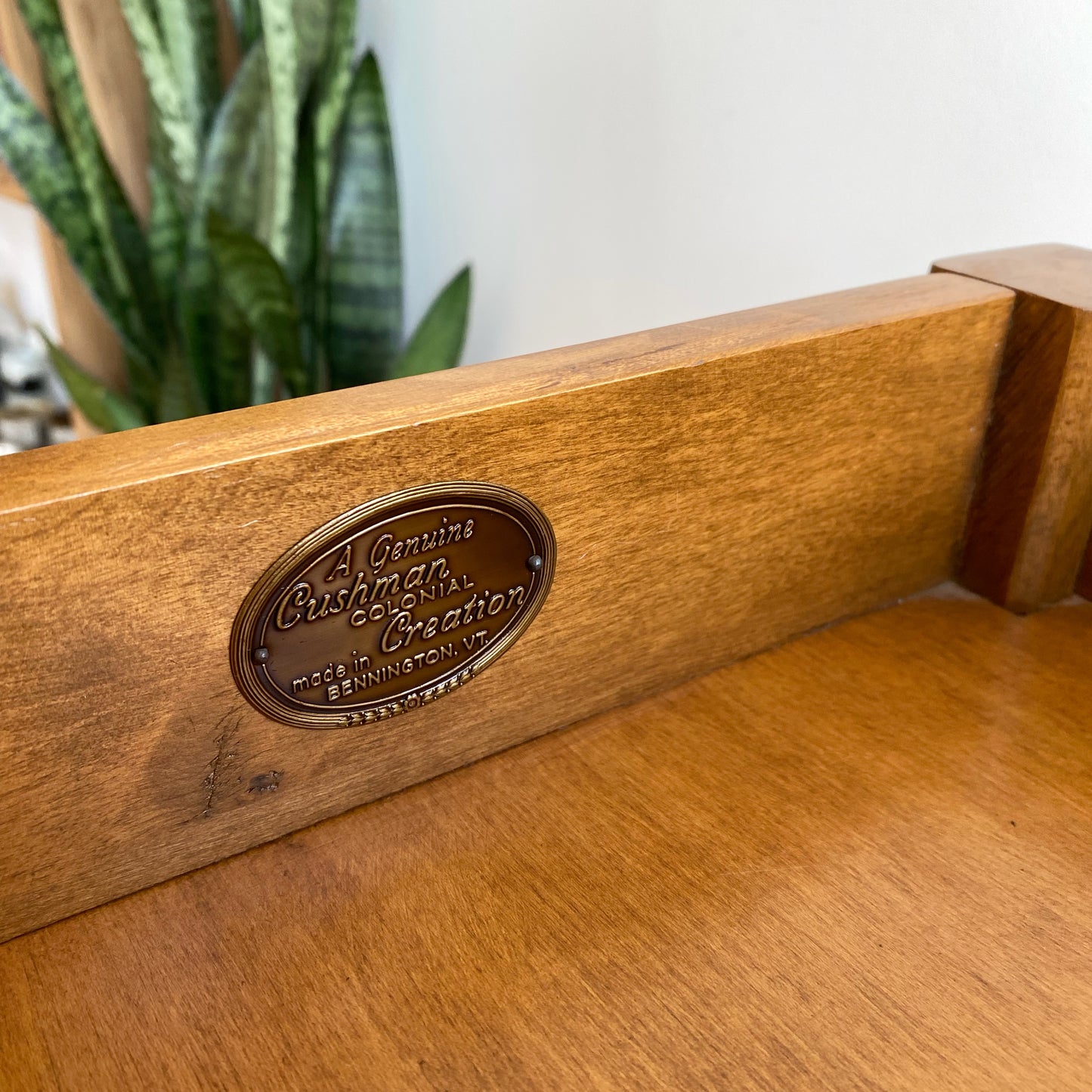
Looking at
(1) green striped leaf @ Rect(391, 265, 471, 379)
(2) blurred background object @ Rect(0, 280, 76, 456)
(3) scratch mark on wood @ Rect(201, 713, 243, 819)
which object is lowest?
(2) blurred background object @ Rect(0, 280, 76, 456)

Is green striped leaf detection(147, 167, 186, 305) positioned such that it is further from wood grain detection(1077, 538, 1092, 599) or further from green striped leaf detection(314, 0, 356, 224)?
wood grain detection(1077, 538, 1092, 599)

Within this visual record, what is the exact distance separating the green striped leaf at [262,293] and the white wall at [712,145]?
0.29m

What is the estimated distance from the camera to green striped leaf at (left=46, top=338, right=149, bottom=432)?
1.33 metres

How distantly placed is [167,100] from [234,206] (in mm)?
138

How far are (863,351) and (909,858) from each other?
0.86ft

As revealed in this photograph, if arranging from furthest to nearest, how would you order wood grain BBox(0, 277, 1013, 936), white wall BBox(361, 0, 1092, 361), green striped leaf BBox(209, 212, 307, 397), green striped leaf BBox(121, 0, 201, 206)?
green striped leaf BBox(121, 0, 201, 206)
green striped leaf BBox(209, 212, 307, 397)
white wall BBox(361, 0, 1092, 361)
wood grain BBox(0, 277, 1013, 936)

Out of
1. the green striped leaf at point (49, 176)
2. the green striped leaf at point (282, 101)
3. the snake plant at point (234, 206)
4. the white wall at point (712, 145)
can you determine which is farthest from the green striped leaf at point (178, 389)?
the white wall at point (712, 145)

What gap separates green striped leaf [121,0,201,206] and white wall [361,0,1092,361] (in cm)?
29

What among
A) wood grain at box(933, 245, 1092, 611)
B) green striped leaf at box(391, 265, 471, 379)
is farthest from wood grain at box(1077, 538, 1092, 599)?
green striped leaf at box(391, 265, 471, 379)

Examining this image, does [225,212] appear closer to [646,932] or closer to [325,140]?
[325,140]

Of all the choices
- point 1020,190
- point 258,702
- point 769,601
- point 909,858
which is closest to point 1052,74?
point 1020,190

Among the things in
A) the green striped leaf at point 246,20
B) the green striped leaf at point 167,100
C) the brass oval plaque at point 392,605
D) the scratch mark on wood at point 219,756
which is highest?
the green striped leaf at point 246,20

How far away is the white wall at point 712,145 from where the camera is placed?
78 centimetres

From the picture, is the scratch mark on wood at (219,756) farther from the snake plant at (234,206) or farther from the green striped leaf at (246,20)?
the green striped leaf at (246,20)
